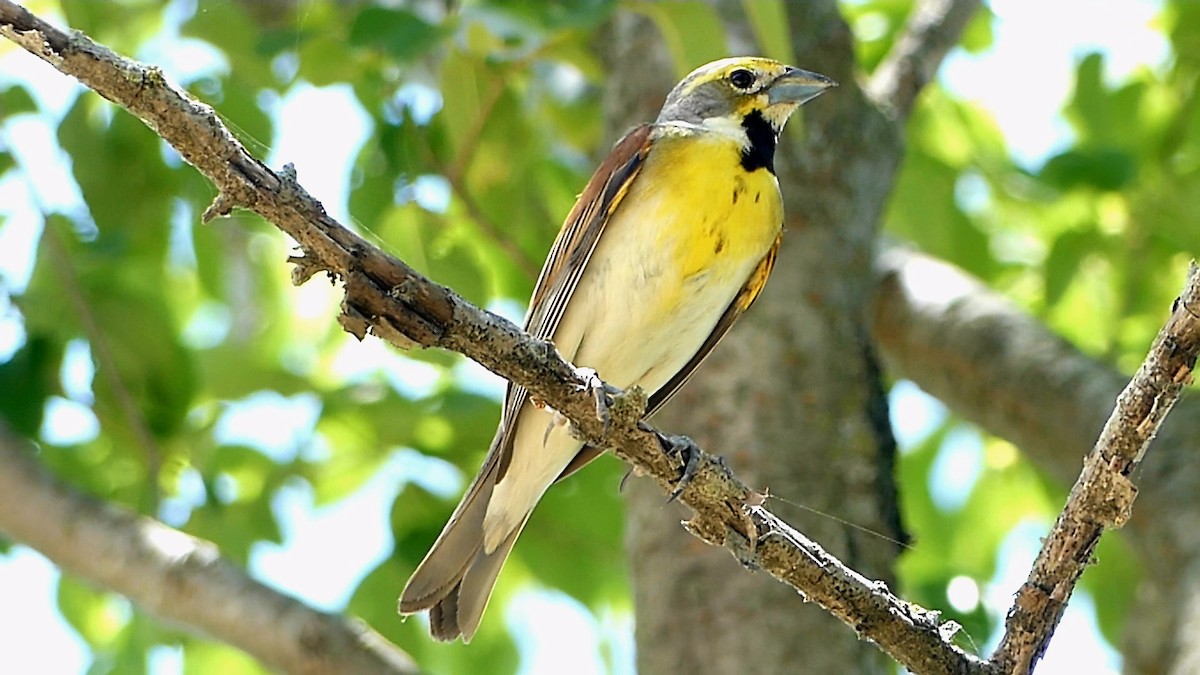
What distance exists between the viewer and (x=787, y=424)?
4.73 m

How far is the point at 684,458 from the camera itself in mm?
2672

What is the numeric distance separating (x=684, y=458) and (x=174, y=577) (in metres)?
2.25

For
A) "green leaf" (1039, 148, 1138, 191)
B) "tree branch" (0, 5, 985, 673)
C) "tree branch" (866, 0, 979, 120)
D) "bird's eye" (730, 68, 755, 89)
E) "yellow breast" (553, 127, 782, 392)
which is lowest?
"tree branch" (0, 5, 985, 673)

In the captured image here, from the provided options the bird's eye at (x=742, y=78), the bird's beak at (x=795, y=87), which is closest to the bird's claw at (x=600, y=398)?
the bird's beak at (x=795, y=87)

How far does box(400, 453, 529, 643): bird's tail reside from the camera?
3.91 meters

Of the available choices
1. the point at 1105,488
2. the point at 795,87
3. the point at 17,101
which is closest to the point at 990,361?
the point at 795,87

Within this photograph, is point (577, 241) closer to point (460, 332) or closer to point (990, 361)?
point (460, 332)

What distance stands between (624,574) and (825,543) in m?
1.38

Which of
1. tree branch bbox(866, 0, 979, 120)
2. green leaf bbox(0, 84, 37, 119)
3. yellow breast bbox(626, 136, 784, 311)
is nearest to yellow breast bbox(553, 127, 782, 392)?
yellow breast bbox(626, 136, 784, 311)

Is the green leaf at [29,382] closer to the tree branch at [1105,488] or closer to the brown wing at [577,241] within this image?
the brown wing at [577,241]

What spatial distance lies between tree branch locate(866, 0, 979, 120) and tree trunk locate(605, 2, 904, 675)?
23 centimetres

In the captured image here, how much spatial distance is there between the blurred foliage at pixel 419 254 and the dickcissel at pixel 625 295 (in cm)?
44

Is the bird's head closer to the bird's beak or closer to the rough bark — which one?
the bird's beak

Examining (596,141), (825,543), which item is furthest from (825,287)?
(596,141)
